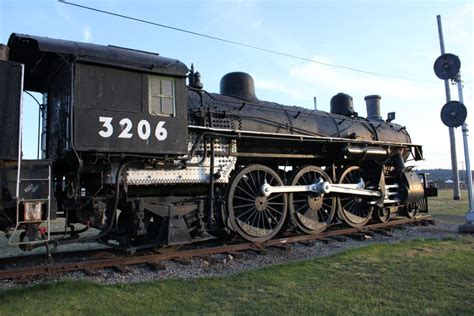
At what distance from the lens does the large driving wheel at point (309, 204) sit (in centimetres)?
938

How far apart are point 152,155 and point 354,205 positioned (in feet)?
20.9

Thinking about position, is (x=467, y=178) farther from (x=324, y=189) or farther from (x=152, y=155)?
(x=152, y=155)

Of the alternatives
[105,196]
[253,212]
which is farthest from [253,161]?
[105,196]

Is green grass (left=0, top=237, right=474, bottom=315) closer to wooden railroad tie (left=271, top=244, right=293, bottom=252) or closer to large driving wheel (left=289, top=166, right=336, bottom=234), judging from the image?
wooden railroad tie (left=271, top=244, right=293, bottom=252)

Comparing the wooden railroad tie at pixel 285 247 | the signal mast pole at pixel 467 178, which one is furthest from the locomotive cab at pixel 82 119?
the signal mast pole at pixel 467 178

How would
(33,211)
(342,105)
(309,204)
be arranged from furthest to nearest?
1. (342,105)
2. (309,204)
3. (33,211)

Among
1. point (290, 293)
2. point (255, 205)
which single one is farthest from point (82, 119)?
point (255, 205)

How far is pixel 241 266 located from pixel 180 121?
260cm

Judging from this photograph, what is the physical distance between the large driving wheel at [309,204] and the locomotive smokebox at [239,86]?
2.13 m

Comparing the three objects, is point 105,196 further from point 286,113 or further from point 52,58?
point 286,113

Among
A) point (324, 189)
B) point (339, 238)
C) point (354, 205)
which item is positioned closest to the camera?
point (339, 238)

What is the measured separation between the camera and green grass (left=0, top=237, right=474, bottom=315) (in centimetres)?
453

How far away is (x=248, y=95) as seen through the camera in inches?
379

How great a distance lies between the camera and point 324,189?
936cm
